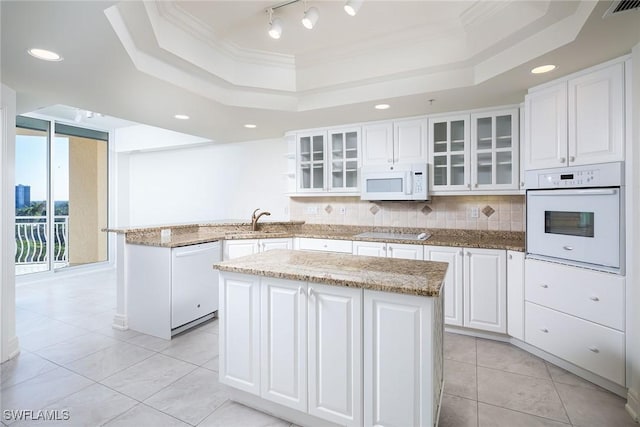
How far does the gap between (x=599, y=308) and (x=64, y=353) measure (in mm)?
4243

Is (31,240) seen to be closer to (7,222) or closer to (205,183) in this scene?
(205,183)

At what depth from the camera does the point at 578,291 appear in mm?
2303

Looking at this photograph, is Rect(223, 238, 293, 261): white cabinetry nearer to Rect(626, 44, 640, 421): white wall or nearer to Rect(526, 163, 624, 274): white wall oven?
Rect(526, 163, 624, 274): white wall oven

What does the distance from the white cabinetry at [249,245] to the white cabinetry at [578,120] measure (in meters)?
2.72

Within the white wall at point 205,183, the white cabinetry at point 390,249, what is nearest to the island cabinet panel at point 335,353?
the white cabinetry at point 390,249

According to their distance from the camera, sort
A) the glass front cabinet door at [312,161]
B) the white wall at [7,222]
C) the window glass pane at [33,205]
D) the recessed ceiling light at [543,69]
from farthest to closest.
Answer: the window glass pane at [33,205] < the glass front cabinet door at [312,161] < the white wall at [7,222] < the recessed ceiling light at [543,69]

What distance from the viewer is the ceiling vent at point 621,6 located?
1554 millimetres

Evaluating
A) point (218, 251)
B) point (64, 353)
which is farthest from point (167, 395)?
point (218, 251)

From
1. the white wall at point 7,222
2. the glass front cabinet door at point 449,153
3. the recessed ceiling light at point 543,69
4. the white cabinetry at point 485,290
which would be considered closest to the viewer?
the recessed ceiling light at point 543,69

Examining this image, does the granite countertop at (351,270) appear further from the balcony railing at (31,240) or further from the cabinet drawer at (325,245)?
the balcony railing at (31,240)

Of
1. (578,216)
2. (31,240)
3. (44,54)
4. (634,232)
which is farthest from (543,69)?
(31,240)

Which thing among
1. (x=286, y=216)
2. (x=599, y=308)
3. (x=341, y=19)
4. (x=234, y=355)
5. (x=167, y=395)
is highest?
(x=341, y=19)

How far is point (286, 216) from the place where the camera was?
471 centimetres

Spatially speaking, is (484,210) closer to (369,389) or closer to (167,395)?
(369,389)
